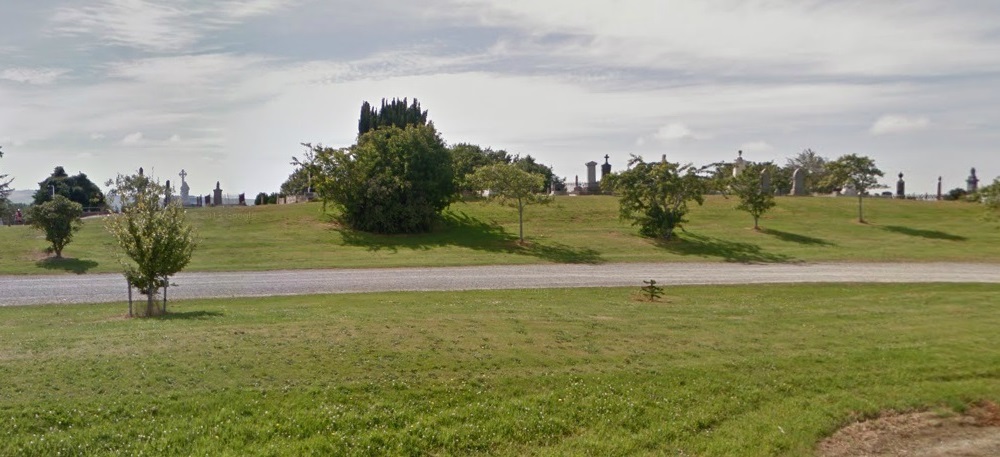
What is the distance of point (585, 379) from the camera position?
1167 cm

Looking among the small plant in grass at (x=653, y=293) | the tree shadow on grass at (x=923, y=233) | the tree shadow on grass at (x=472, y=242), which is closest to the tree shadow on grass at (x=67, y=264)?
the tree shadow on grass at (x=472, y=242)

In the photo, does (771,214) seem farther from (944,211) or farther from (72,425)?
(72,425)

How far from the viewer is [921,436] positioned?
10.8 meters

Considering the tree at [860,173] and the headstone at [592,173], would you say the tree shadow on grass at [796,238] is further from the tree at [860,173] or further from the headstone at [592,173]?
the headstone at [592,173]

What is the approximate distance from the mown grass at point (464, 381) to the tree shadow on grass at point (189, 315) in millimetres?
230

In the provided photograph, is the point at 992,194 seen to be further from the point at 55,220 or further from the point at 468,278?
the point at 55,220

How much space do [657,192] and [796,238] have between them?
10.3 m

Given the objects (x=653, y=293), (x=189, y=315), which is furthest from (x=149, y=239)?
(x=653, y=293)

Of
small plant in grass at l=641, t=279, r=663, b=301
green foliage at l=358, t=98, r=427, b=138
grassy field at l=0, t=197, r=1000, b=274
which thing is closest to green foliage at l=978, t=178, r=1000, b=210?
grassy field at l=0, t=197, r=1000, b=274

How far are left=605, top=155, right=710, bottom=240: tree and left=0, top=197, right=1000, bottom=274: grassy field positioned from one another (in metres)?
1.52

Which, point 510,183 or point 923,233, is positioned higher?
point 510,183

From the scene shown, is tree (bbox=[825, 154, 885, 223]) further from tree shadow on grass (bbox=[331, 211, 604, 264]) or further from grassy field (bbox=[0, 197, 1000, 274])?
tree shadow on grass (bbox=[331, 211, 604, 264])

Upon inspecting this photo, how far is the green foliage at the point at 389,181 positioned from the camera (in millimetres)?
47094

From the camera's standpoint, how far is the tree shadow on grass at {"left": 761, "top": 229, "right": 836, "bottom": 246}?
45.1 meters
